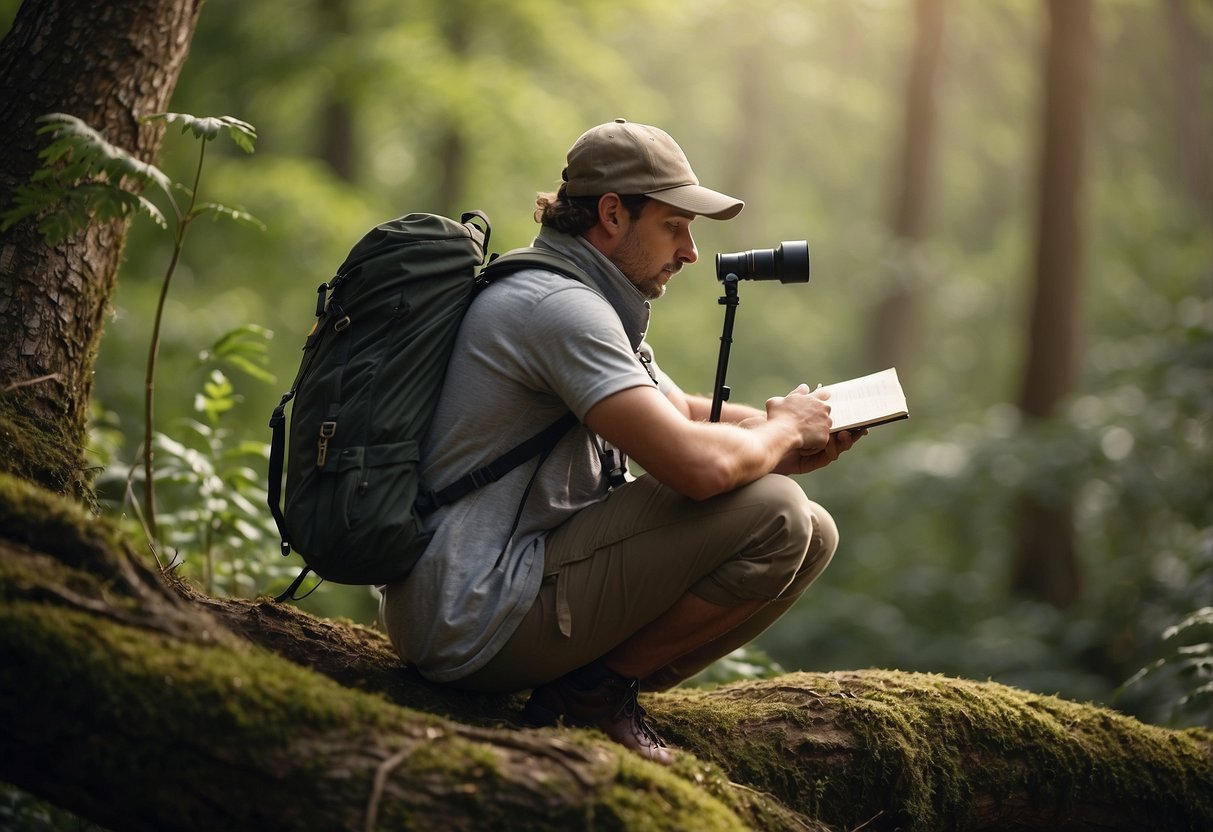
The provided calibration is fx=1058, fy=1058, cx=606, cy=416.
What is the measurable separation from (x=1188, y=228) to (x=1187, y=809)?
13898mm

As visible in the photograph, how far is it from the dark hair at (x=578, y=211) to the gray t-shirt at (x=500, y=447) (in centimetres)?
22

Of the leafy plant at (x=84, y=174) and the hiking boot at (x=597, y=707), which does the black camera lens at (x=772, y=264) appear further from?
the leafy plant at (x=84, y=174)

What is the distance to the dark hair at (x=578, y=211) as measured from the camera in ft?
9.33

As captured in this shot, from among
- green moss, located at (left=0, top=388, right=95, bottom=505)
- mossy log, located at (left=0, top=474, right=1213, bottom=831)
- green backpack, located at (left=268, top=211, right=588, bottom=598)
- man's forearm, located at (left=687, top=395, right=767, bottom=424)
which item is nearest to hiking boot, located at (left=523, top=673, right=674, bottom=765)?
mossy log, located at (left=0, top=474, right=1213, bottom=831)

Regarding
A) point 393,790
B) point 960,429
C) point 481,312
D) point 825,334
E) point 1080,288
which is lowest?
point 393,790

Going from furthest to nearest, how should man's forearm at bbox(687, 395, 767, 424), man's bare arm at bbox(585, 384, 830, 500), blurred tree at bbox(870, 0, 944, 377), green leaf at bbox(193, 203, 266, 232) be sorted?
blurred tree at bbox(870, 0, 944, 377)
man's forearm at bbox(687, 395, 767, 424)
green leaf at bbox(193, 203, 266, 232)
man's bare arm at bbox(585, 384, 830, 500)

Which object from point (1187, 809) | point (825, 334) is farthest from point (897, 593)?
point (825, 334)

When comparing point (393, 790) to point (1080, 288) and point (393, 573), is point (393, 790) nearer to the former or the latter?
point (393, 573)

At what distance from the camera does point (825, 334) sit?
66.9 ft

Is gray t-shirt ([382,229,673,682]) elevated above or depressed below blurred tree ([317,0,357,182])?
below

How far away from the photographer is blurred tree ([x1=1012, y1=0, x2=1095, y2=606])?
930 cm

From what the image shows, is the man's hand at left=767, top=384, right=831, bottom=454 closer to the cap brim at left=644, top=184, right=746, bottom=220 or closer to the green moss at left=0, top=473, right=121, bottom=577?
the cap brim at left=644, top=184, right=746, bottom=220

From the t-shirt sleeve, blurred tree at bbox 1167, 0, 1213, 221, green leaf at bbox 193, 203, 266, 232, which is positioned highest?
blurred tree at bbox 1167, 0, 1213, 221

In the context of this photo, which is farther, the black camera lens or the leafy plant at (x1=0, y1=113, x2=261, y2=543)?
Result: the black camera lens
